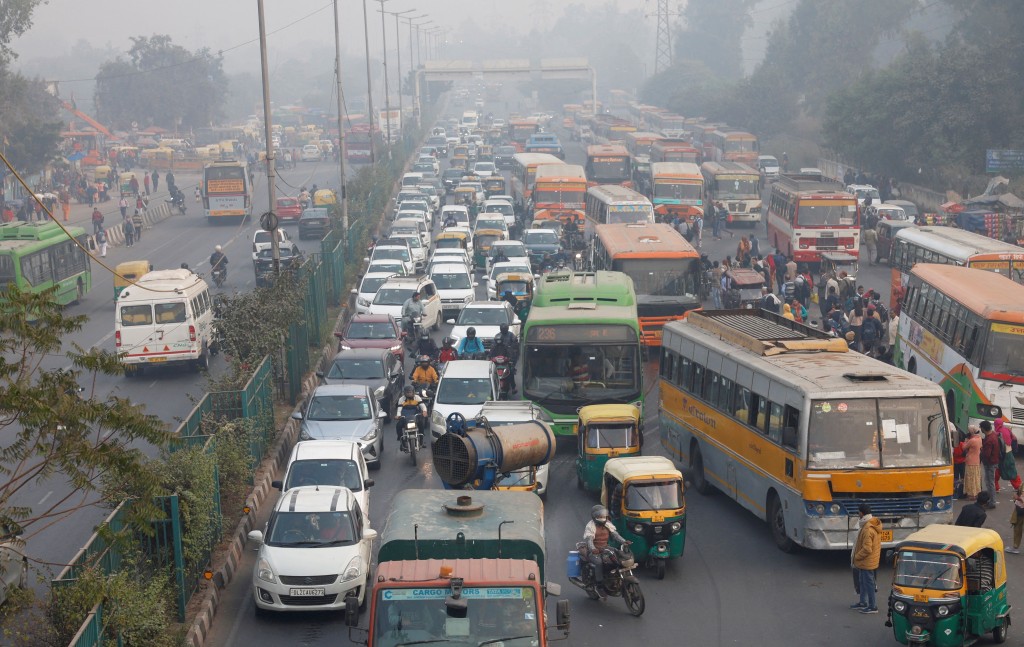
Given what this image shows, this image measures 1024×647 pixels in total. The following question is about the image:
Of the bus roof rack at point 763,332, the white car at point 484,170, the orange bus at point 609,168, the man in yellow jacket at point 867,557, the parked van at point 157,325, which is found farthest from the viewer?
the white car at point 484,170

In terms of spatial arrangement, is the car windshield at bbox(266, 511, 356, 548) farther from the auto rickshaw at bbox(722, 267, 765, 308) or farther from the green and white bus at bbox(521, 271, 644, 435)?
the auto rickshaw at bbox(722, 267, 765, 308)

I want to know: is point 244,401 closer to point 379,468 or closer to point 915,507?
point 379,468

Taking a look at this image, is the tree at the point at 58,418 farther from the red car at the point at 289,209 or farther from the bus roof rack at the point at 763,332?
the red car at the point at 289,209

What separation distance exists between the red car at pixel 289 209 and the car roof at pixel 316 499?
44757 millimetres

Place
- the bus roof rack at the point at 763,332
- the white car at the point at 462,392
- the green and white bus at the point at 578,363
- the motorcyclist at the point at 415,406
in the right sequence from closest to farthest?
the bus roof rack at the point at 763,332
the green and white bus at the point at 578,363
the white car at the point at 462,392
the motorcyclist at the point at 415,406

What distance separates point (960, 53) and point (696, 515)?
2018 inches

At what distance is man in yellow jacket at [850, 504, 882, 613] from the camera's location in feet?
47.1

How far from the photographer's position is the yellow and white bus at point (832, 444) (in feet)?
51.6

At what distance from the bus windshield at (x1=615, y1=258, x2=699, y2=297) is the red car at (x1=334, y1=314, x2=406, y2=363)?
5.50 m

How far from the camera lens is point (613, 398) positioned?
21750mm

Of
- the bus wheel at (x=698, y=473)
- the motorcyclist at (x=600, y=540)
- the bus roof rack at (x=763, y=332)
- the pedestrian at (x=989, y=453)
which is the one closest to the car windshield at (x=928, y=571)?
the motorcyclist at (x=600, y=540)

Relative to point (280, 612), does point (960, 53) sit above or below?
above

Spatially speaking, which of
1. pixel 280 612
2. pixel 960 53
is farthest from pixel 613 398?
pixel 960 53

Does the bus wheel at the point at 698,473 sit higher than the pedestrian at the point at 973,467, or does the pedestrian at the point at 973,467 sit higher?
the pedestrian at the point at 973,467
